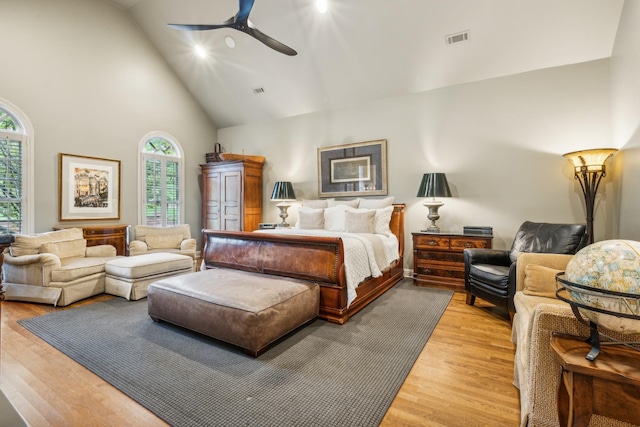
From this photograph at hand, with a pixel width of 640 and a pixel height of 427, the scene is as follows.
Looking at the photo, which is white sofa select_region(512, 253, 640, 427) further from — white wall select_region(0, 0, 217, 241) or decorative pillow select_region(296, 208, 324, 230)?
white wall select_region(0, 0, 217, 241)

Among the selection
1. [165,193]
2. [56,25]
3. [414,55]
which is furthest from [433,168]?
[56,25]

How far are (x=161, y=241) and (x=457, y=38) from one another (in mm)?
5542

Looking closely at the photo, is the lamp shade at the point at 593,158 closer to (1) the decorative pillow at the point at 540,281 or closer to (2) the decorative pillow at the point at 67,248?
(1) the decorative pillow at the point at 540,281

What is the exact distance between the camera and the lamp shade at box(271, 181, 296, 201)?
18.3 feet

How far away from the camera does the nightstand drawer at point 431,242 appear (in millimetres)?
4109

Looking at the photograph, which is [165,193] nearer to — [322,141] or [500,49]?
[322,141]

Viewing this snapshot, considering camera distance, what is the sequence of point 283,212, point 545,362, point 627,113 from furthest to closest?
point 283,212
point 627,113
point 545,362

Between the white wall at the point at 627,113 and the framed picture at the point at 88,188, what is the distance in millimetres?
7122

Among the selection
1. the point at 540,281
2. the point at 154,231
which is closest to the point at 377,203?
the point at 540,281

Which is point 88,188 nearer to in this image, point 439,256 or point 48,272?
point 48,272

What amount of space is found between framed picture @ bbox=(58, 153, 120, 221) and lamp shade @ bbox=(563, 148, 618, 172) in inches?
271

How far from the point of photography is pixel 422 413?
167cm

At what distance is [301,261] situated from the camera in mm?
3078

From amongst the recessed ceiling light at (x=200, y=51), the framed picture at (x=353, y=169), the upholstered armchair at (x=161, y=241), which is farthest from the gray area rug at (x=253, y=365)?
the recessed ceiling light at (x=200, y=51)
